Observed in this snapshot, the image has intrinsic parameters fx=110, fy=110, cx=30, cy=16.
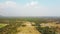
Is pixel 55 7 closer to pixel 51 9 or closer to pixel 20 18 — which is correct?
pixel 51 9

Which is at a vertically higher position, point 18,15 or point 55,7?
point 55,7

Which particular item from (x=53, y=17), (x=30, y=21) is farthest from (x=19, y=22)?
(x=53, y=17)

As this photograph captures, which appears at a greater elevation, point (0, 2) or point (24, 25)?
point (0, 2)

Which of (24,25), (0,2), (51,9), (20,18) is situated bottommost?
(24,25)

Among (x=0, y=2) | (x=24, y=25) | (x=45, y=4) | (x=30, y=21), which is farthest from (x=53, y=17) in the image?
(x=0, y=2)

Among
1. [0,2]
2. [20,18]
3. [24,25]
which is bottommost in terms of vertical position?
[24,25]

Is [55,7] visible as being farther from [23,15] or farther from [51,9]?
[23,15]
